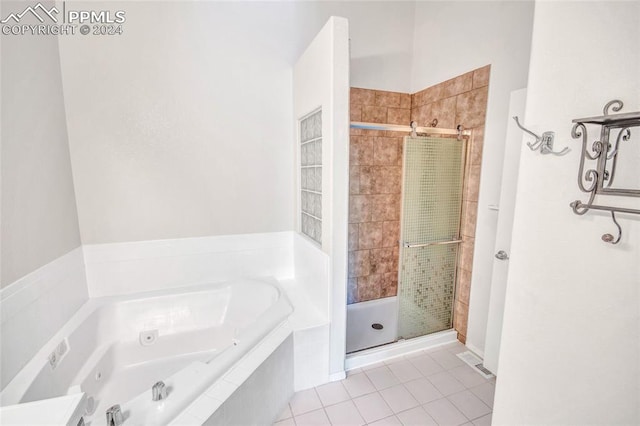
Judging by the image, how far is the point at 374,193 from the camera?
9.30ft

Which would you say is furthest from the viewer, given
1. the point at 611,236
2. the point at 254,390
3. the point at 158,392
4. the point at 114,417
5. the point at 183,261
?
the point at 183,261

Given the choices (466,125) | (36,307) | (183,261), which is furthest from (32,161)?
(466,125)

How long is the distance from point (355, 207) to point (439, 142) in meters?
0.96

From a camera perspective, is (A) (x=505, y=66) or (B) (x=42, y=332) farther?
(A) (x=505, y=66)

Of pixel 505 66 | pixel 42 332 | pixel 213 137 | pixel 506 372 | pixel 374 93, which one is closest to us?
pixel 506 372

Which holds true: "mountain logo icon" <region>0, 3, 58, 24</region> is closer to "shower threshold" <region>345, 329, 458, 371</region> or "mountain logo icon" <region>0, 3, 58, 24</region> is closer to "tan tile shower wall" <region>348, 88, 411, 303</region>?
"tan tile shower wall" <region>348, 88, 411, 303</region>

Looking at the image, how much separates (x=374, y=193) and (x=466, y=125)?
3.23 ft

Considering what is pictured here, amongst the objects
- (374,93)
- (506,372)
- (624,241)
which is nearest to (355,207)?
(374,93)

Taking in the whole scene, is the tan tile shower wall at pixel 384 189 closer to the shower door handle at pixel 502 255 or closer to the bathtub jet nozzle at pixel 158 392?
the shower door handle at pixel 502 255

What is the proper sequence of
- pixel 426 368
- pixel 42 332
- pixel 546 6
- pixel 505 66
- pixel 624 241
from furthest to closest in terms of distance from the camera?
pixel 426 368, pixel 505 66, pixel 42 332, pixel 546 6, pixel 624 241

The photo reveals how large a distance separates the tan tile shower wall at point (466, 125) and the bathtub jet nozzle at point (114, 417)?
2378 mm

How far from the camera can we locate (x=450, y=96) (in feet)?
7.92

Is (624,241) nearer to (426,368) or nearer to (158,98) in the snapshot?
(426,368)

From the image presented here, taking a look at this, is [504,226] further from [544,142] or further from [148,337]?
[148,337]
